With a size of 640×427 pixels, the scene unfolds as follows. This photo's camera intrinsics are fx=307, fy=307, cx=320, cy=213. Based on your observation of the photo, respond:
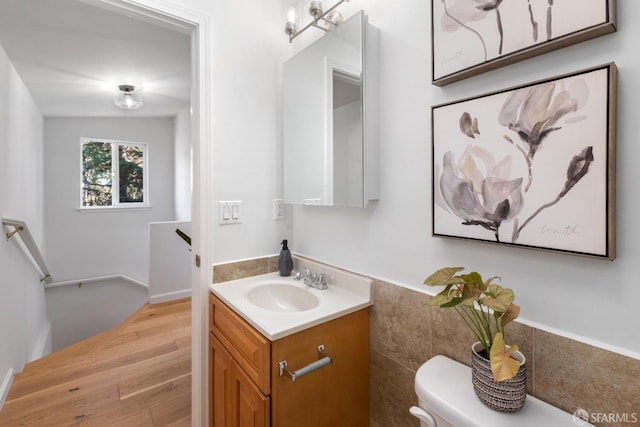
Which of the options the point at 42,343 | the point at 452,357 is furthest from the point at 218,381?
the point at 42,343

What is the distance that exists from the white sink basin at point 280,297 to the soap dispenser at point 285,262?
0.12m

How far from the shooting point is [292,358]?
3.51 feet

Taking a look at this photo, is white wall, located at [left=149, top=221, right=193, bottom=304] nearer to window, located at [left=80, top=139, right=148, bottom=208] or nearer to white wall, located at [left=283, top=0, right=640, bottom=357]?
window, located at [left=80, top=139, right=148, bottom=208]

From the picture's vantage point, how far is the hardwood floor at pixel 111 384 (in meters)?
1.73

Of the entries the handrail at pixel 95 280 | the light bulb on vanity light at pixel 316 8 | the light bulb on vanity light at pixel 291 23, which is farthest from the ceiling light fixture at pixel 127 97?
the handrail at pixel 95 280

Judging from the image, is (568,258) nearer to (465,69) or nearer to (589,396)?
(589,396)

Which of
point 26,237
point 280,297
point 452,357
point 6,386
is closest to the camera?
point 452,357

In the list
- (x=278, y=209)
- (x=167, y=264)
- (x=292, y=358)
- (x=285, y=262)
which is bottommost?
(x=167, y=264)

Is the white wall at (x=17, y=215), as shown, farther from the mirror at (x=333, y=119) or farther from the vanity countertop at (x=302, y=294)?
the mirror at (x=333, y=119)

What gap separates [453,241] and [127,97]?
10.9 feet

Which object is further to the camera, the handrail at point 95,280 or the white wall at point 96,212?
the white wall at point 96,212

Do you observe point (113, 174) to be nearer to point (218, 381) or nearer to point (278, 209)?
point (278, 209)

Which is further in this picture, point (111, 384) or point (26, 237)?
point (26, 237)

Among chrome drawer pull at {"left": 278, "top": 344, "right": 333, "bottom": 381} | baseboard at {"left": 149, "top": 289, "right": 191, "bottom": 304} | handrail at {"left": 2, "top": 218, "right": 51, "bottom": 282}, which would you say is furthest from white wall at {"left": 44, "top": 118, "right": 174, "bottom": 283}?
chrome drawer pull at {"left": 278, "top": 344, "right": 333, "bottom": 381}
